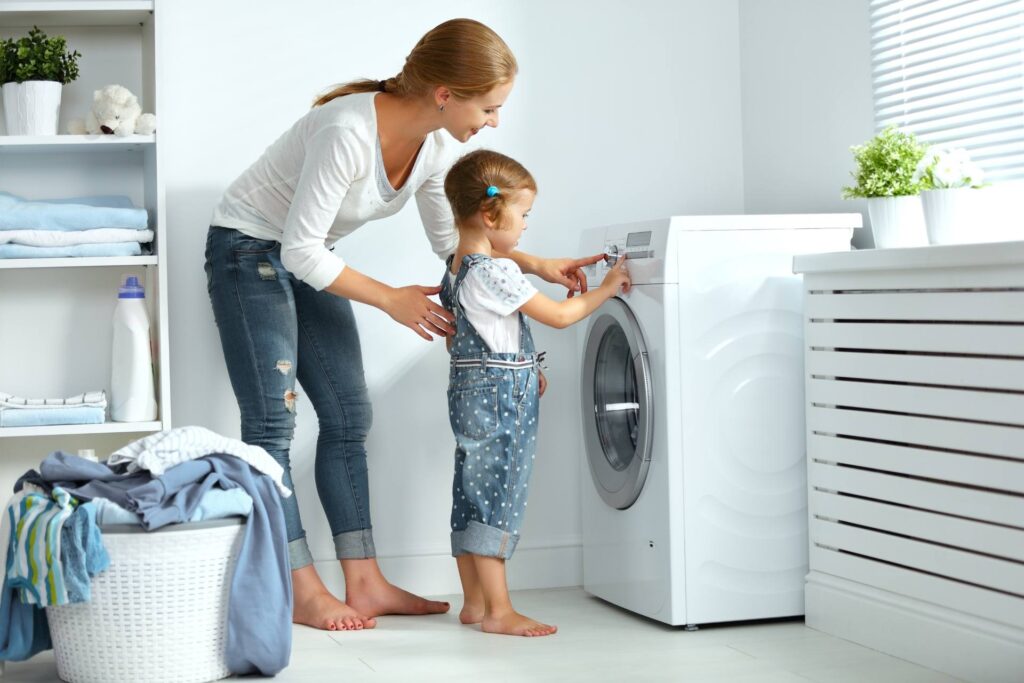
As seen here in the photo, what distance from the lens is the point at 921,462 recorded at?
2.13 m

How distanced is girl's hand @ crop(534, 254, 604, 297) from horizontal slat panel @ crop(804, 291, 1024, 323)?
0.49 meters

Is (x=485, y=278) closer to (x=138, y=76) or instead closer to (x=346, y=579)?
(x=346, y=579)

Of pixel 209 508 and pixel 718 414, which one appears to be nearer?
pixel 209 508

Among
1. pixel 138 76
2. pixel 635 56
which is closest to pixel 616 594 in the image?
pixel 635 56

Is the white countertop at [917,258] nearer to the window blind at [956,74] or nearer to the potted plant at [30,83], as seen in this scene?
the window blind at [956,74]

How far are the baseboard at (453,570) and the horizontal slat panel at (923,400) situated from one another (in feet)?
2.82

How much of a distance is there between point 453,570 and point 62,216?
4.10ft

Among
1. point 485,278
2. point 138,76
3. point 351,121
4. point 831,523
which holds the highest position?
point 138,76

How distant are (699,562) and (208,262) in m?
1.24

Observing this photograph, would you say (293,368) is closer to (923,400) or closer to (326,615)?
(326,615)

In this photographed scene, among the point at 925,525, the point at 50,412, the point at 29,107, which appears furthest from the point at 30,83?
the point at 925,525

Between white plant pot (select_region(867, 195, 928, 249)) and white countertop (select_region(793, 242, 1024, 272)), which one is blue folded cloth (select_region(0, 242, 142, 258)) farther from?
white plant pot (select_region(867, 195, 928, 249))

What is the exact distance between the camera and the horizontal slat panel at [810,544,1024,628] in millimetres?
1941

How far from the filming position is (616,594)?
266 centimetres
